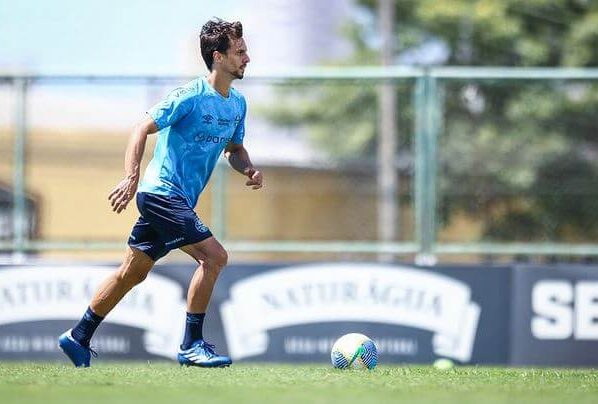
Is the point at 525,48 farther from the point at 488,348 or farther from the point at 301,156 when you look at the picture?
the point at 488,348

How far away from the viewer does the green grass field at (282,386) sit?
A: 274 inches

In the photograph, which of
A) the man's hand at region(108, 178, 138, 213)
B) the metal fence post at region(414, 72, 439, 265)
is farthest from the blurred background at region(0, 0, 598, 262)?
the man's hand at region(108, 178, 138, 213)

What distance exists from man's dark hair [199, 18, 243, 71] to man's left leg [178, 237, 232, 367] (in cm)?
120

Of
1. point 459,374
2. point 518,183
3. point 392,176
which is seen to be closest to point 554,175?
point 518,183

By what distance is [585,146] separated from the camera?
1495 centimetres

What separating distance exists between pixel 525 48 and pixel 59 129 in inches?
382

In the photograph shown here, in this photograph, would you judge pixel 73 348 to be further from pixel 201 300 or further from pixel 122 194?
pixel 122 194

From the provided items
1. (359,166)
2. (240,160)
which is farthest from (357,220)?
(240,160)

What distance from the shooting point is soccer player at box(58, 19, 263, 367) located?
8633 mm

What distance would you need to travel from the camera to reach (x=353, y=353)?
355 inches

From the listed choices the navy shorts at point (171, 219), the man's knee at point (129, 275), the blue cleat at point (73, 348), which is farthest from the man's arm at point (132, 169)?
the blue cleat at point (73, 348)

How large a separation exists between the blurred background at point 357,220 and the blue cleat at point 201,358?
418 centimetres

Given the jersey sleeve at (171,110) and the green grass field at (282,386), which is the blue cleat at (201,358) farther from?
the jersey sleeve at (171,110)

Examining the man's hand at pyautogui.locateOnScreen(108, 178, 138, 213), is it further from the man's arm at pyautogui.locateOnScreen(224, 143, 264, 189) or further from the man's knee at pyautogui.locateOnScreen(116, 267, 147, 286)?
the man's arm at pyautogui.locateOnScreen(224, 143, 264, 189)
